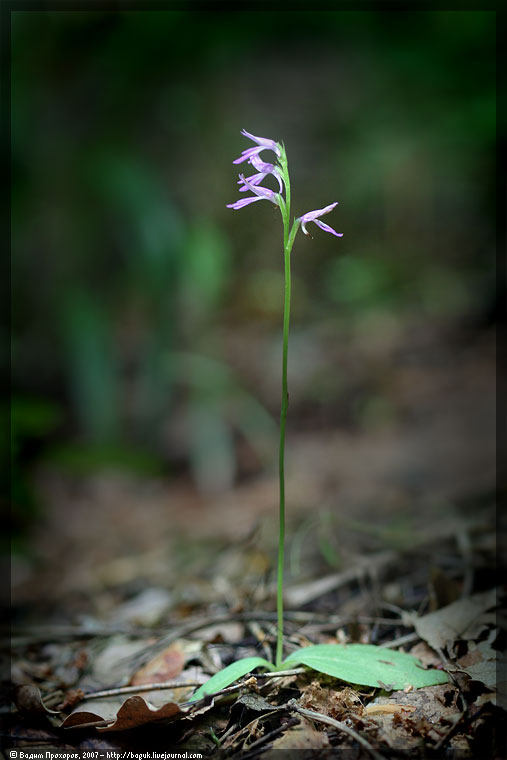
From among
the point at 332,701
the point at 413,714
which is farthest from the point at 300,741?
the point at 413,714

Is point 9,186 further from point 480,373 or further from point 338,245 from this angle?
point 480,373

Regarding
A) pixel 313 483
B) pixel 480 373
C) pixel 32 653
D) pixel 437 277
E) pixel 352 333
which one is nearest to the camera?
pixel 32 653

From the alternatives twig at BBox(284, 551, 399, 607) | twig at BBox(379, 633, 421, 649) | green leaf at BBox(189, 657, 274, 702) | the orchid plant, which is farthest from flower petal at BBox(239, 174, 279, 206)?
twig at BBox(284, 551, 399, 607)

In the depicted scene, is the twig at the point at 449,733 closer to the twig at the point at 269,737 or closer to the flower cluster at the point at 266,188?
the twig at the point at 269,737

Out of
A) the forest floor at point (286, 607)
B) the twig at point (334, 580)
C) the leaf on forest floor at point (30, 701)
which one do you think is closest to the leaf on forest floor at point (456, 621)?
the forest floor at point (286, 607)

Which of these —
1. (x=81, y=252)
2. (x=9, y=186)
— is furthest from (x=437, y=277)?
(x=9, y=186)

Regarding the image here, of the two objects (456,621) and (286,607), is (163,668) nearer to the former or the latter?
(286,607)

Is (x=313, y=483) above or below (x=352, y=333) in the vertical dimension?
below

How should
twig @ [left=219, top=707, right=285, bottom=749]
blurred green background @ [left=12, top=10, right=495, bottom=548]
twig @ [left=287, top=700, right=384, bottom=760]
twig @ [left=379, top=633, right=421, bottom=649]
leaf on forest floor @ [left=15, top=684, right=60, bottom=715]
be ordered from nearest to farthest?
twig @ [left=287, top=700, right=384, bottom=760] → twig @ [left=219, top=707, right=285, bottom=749] → leaf on forest floor @ [left=15, top=684, right=60, bottom=715] → twig @ [left=379, top=633, right=421, bottom=649] → blurred green background @ [left=12, top=10, right=495, bottom=548]

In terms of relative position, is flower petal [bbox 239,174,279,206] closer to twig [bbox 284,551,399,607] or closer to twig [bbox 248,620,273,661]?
twig [bbox 248,620,273,661]
